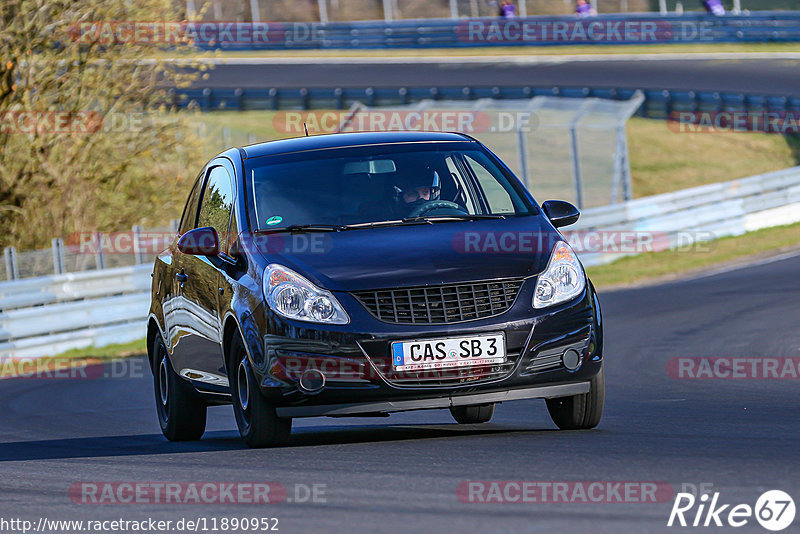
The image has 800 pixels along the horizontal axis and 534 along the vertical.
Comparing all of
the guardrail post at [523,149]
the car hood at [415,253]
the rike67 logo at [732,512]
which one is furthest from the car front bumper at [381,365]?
the guardrail post at [523,149]

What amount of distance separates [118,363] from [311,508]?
12.0 metres

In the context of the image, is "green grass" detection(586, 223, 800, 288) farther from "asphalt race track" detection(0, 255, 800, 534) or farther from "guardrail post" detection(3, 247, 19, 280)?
"asphalt race track" detection(0, 255, 800, 534)

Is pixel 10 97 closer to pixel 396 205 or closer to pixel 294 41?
pixel 396 205

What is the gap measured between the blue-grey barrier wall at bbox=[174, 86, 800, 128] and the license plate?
25181mm

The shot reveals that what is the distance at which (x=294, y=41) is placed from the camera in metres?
48.9

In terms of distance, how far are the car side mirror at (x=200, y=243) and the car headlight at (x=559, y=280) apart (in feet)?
6.16

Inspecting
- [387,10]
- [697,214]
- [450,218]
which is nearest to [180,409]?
[450,218]

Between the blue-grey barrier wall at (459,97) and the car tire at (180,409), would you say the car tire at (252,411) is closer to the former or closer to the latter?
the car tire at (180,409)

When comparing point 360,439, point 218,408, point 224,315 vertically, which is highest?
point 224,315

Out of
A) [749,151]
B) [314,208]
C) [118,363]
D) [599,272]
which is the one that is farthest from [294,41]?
[314,208]

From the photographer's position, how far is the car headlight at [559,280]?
727 centimetres

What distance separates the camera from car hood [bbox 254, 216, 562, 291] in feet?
23.2

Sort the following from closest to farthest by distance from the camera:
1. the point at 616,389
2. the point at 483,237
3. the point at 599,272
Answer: the point at 483,237, the point at 616,389, the point at 599,272

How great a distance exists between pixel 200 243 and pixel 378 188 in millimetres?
1044
